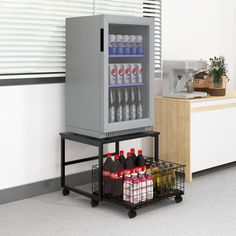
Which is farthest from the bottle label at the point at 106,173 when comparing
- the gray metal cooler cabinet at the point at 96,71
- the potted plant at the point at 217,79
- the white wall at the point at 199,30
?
the white wall at the point at 199,30

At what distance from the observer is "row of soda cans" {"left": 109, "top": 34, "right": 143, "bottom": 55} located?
4.22 metres

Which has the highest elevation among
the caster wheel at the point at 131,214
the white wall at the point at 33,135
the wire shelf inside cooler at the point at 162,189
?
the white wall at the point at 33,135

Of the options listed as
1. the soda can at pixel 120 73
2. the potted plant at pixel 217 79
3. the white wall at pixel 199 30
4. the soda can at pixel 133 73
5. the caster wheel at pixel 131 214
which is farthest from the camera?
the white wall at pixel 199 30

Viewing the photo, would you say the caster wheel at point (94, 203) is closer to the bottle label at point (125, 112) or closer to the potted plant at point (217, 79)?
the bottle label at point (125, 112)

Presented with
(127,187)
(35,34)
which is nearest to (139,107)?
(127,187)

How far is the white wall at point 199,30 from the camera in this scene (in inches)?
219

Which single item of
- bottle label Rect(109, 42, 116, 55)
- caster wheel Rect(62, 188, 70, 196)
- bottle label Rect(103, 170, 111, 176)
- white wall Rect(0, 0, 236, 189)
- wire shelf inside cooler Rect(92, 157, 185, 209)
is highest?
bottle label Rect(109, 42, 116, 55)

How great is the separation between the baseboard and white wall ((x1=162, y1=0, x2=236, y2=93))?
1.69 m

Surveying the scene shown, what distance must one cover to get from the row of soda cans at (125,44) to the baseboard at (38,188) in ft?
4.34

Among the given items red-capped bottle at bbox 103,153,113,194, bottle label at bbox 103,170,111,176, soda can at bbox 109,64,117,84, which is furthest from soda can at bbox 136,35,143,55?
bottle label at bbox 103,170,111,176

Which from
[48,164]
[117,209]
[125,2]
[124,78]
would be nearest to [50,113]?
[48,164]

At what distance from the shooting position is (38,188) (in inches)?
178

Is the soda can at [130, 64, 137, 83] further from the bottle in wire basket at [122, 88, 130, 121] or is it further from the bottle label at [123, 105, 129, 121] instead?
the bottle label at [123, 105, 129, 121]

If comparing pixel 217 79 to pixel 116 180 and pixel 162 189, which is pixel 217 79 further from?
pixel 116 180
